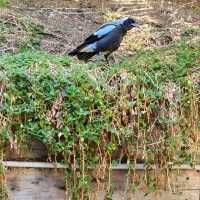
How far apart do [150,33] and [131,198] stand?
2.38m

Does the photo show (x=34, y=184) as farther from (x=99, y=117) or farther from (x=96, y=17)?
(x=96, y=17)

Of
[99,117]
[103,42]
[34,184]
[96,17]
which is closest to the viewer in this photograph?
[99,117]

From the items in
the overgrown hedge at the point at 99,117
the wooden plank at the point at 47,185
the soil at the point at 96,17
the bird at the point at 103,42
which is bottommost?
the wooden plank at the point at 47,185

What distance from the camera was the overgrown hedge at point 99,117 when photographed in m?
3.27

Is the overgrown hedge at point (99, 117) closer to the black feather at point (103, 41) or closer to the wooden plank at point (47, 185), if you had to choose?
the wooden plank at point (47, 185)

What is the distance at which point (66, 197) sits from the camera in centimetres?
338

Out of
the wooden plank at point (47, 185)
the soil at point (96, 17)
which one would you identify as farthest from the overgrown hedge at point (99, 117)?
the soil at point (96, 17)

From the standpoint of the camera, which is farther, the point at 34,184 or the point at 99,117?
the point at 34,184

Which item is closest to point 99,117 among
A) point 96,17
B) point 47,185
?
point 47,185

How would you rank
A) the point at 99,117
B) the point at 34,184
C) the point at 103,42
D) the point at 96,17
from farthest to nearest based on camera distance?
the point at 96,17
the point at 103,42
the point at 34,184
the point at 99,117

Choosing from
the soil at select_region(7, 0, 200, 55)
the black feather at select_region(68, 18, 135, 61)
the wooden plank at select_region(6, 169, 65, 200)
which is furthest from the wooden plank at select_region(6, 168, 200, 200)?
the soil at select_region(7, 0, 200, 55)

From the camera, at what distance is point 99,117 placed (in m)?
3.32

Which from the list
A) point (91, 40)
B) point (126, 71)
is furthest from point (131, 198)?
point (91, 40)

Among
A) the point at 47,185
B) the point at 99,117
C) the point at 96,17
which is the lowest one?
the point at 47,185
